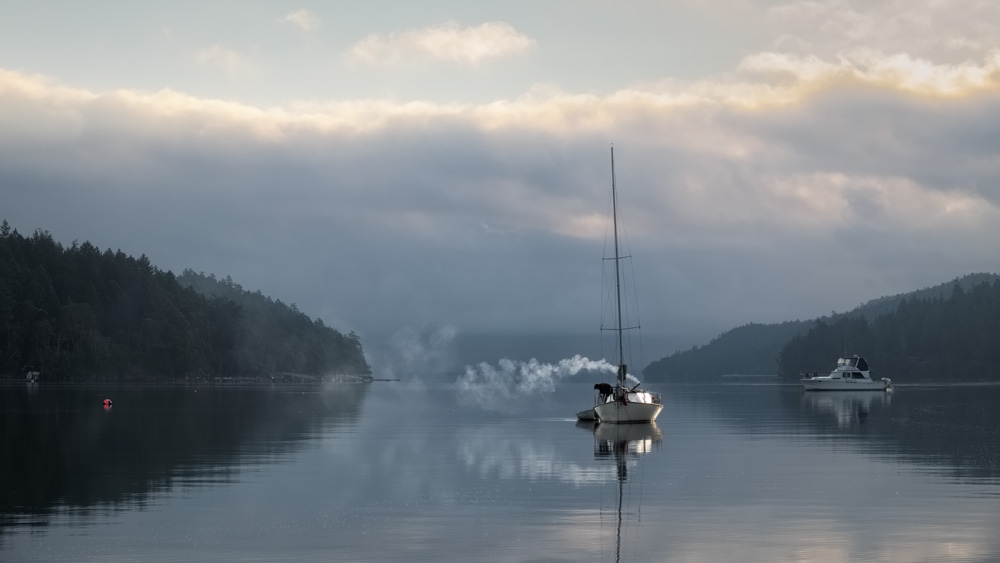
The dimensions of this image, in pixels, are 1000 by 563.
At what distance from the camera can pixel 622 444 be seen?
230 ft

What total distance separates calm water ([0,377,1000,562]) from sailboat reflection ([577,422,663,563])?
18 centimetres

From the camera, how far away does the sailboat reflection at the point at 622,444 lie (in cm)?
4634

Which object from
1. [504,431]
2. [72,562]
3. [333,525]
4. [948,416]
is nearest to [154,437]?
[504,431]

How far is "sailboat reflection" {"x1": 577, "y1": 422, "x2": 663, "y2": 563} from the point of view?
46.3 m

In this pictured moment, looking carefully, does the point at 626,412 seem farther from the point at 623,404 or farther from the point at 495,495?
the point at 495,495

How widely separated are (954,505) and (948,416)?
68355 millimetres

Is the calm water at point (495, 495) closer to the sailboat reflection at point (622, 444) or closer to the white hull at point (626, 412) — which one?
the sailboat reflection at point (622, 444)

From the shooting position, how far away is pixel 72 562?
28.9m

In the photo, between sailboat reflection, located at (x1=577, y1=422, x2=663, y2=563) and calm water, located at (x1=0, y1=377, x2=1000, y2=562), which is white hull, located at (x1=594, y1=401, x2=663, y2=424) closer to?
sailboat reflection, located at (x1=577, y1=422, x2=663, y2=563)

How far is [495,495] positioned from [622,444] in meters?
27.5

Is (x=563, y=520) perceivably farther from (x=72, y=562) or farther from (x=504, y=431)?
(x=504, y=431)

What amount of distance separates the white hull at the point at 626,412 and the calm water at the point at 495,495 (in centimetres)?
740

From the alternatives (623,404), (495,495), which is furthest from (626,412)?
(495,495)

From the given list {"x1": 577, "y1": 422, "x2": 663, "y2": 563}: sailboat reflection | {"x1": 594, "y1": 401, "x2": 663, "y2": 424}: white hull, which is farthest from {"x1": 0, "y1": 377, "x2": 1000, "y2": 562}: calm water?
{"x1": 594, "y1": 401, "x2": 663, "y2": 424}: white hull
